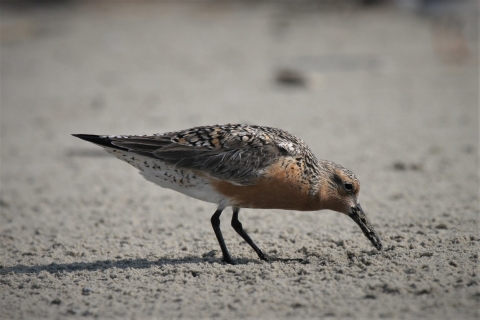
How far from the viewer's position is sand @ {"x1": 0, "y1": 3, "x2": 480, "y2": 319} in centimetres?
499

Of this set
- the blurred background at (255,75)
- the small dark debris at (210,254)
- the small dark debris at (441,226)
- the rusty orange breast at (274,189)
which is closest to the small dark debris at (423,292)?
the rusty orange breast at (274,189)

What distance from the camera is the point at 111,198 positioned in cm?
823

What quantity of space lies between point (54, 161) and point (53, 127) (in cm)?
209

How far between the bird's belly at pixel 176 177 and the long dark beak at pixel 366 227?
1.29 meters

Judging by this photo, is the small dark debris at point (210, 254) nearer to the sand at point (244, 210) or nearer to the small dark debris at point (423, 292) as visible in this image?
the sand at point (244, 210)

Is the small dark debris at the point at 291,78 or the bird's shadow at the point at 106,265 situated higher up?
the small dark debris at the point at 291,78

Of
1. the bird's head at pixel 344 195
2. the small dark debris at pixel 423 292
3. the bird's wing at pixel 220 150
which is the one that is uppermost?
the bird's wing at pixel 220 150

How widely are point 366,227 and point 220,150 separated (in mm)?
1555

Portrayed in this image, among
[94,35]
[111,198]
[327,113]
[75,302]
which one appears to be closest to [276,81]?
[327,113]

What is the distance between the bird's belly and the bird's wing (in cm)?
8

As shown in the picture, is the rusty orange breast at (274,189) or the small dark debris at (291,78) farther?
the small dark debris at (291,78)

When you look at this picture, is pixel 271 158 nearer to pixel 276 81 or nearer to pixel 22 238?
pixel 22 238

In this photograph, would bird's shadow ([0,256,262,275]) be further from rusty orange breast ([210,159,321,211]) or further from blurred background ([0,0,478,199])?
blurred background ([0,0,478,199])

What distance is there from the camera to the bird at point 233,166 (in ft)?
18.6
